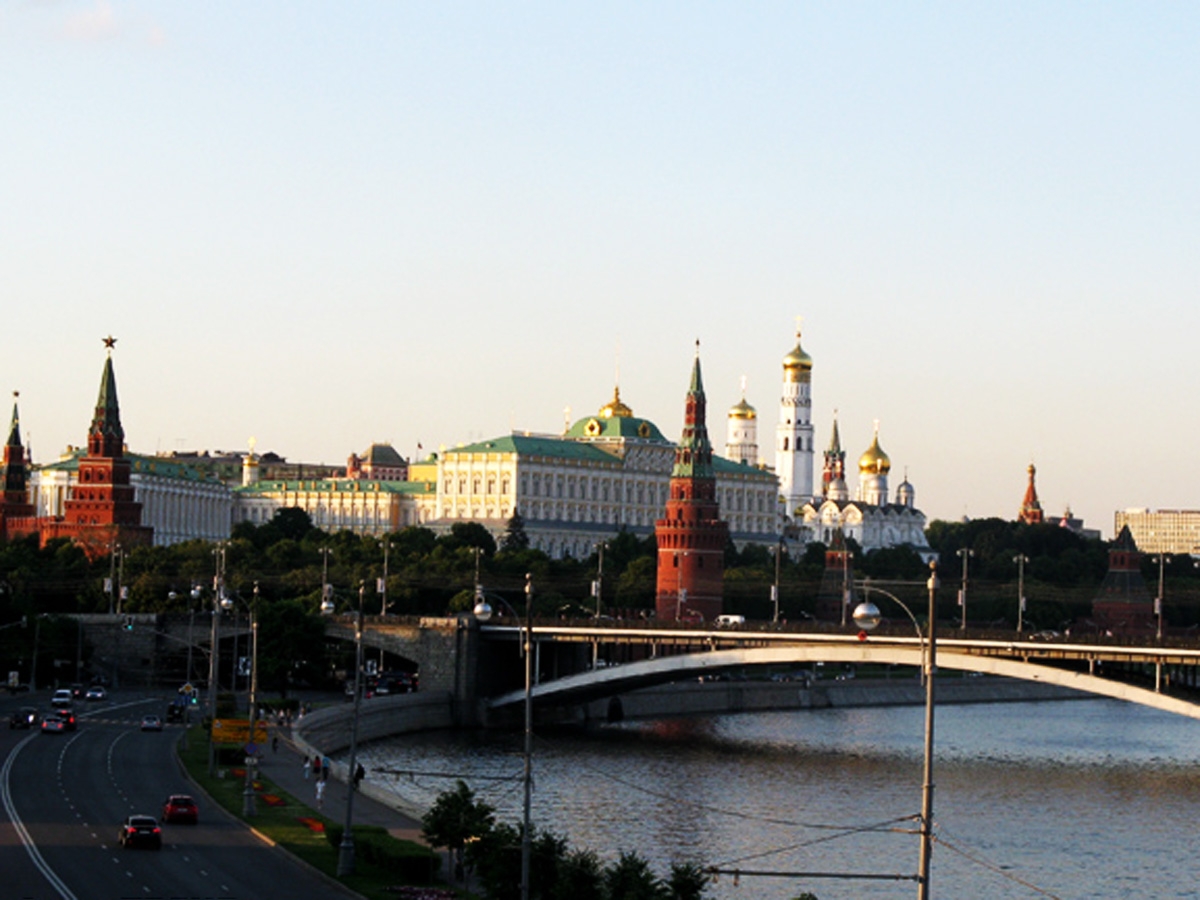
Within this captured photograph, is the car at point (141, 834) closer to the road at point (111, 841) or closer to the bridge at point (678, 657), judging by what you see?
the road at point (111, 841)

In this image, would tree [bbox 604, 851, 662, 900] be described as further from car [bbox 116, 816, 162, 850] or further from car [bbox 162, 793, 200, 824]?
car [bbox 162, 793, 200, 824]

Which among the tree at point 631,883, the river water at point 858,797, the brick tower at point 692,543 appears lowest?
the river water at point 858,797

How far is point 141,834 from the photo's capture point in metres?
61.5

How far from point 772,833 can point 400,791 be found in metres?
15.7

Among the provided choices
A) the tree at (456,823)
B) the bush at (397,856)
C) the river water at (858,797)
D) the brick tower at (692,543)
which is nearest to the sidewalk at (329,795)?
the river water at (858,797)

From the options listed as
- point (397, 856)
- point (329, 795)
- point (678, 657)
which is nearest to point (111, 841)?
point (397, 856)

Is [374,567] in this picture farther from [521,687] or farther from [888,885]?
[888,885]

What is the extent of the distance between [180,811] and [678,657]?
1983 inches

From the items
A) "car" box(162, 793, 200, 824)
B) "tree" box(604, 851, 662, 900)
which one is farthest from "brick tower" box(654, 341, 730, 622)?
"tree" box(604, 851, 662, 900)

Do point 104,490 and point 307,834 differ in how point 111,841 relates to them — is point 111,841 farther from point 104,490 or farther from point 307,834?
point 104,490

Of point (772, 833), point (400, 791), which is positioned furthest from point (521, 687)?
point (772, 833)

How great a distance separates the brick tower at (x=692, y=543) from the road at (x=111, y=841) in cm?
7806

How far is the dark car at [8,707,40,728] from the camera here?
98.9 metres

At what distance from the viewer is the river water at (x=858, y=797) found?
72438mm
